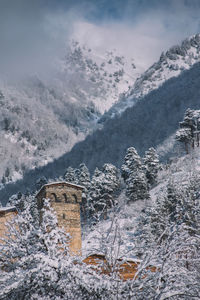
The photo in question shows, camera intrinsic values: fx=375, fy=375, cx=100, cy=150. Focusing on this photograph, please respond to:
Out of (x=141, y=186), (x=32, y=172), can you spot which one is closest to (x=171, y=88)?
(x=32, y=172)

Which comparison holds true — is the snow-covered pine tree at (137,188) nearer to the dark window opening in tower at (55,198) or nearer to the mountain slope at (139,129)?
the dark window opening in tower at (55,198)

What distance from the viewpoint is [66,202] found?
72.7 ft

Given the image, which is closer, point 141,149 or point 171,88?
point 141,149

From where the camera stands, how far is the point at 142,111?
16888 cm

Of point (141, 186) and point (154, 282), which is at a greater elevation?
point (141, 186)

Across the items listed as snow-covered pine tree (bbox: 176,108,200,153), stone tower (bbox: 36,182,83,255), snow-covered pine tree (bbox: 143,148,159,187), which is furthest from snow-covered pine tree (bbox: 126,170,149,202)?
stone tower (bbox: 36,182,83,255)

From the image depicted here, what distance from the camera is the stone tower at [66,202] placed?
20.7 m

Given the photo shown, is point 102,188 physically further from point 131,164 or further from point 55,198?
point 55,198

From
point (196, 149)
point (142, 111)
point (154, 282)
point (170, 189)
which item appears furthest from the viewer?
point (142, 111)

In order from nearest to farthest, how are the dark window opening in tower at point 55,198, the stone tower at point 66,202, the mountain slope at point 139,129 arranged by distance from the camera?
Answer: the stone tower at point 66,202, the dark window opening in tower at point 55,198, the mountain slope at point 139,129

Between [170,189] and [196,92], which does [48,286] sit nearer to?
[170,189]

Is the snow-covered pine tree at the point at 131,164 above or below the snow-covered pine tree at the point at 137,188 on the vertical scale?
above

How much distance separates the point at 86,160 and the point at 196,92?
172 feet

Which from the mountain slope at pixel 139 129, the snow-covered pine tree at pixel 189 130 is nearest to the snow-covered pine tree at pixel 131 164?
the snow-covered pine tree at pixel 189 130
